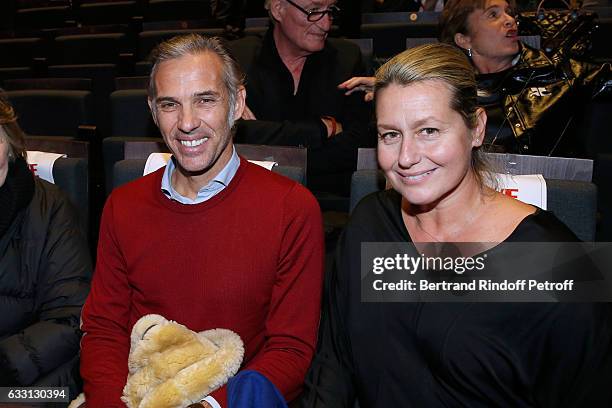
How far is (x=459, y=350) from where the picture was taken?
1.17 meters

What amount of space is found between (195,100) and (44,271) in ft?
1.97

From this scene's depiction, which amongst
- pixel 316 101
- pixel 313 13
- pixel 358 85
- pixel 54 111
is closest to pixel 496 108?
pixel 358 85

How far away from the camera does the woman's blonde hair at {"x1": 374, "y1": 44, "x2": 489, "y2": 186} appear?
1175mm

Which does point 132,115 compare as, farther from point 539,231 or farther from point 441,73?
point 539,231

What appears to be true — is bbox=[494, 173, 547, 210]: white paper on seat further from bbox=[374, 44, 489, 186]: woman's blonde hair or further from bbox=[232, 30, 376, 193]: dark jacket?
bbox=[232, 30, 376, 193]: dark jacket

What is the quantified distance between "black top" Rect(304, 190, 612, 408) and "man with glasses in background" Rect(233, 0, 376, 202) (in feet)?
3.06

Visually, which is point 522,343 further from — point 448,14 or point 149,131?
point 149,131

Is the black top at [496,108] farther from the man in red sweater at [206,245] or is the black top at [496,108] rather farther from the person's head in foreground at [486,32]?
the man in red sweater at [206,245]

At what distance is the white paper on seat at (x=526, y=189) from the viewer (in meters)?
1.44

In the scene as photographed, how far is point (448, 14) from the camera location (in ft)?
7.99

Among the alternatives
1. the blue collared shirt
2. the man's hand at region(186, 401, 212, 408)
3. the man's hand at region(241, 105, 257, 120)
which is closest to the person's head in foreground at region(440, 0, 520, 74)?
the man's hand at region(241, 105, 257, 120)

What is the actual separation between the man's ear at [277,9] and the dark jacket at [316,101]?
7cm

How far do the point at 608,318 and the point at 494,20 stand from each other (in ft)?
4.85

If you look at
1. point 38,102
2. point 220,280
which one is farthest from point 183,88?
point 38,102
